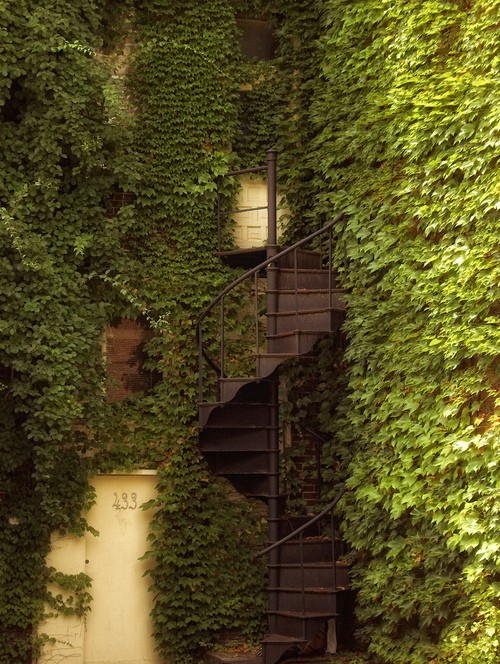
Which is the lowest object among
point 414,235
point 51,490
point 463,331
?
point 51,490

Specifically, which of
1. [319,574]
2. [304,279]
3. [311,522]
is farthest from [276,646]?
[304,279]

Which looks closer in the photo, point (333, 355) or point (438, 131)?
point (438, 131)

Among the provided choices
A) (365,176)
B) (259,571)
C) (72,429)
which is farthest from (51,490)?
(365,176)

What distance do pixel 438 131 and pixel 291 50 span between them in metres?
3.99

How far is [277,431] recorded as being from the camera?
10.5 m

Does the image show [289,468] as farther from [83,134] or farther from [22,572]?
[83,134]

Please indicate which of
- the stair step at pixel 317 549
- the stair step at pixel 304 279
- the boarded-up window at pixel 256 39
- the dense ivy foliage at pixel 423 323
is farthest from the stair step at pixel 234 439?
the boarded-up window at pixel 256 39

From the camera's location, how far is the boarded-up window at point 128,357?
36.8 feet

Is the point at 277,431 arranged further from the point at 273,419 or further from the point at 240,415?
the point at 240,415

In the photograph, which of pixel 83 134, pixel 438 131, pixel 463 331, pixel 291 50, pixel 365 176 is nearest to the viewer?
pixel 463 331

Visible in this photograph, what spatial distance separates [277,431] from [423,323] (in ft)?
8.33

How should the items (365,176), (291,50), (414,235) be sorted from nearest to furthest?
(414,235) < (365,176) < (291,50)

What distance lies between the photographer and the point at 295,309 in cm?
999

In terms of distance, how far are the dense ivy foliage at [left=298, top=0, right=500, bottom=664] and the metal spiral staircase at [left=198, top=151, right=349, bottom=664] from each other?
336 mm
